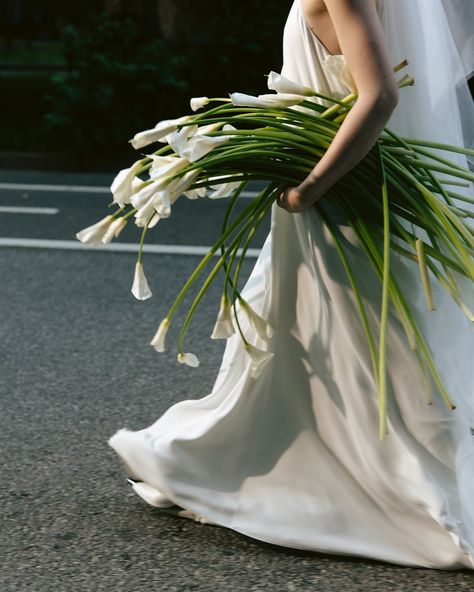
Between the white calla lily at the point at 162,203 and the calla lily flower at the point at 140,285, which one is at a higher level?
the white calla lily at the point at 162,203

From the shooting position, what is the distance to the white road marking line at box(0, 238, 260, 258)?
7.11 metres

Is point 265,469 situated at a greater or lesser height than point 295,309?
lesser

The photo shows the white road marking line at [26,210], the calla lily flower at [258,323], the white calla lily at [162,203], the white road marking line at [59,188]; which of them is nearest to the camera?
the white calla lily at [162,203]

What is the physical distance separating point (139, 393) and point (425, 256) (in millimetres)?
1857

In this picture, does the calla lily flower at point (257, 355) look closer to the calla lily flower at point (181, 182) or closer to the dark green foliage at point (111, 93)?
the calla lily flower at point (181, 182)

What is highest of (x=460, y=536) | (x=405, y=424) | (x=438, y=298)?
(x=438, y=298)

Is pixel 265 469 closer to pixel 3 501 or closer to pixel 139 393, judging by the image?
pixel 3 501

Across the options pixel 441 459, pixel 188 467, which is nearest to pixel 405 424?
pixel 441 459

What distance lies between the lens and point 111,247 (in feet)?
23.5

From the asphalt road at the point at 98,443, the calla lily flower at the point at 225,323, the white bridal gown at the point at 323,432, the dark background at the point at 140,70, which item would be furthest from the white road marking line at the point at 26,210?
the calla lily flower at the point at 225,323

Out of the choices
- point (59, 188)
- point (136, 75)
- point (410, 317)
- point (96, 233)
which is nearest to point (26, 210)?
point (59, 188)

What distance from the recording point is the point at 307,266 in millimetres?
3021

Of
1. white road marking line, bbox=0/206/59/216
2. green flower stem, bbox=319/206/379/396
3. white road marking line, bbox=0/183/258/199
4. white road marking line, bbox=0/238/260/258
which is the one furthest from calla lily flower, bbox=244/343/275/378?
white road marking line, bbox=0/183/258/199

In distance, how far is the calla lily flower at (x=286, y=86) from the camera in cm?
273
